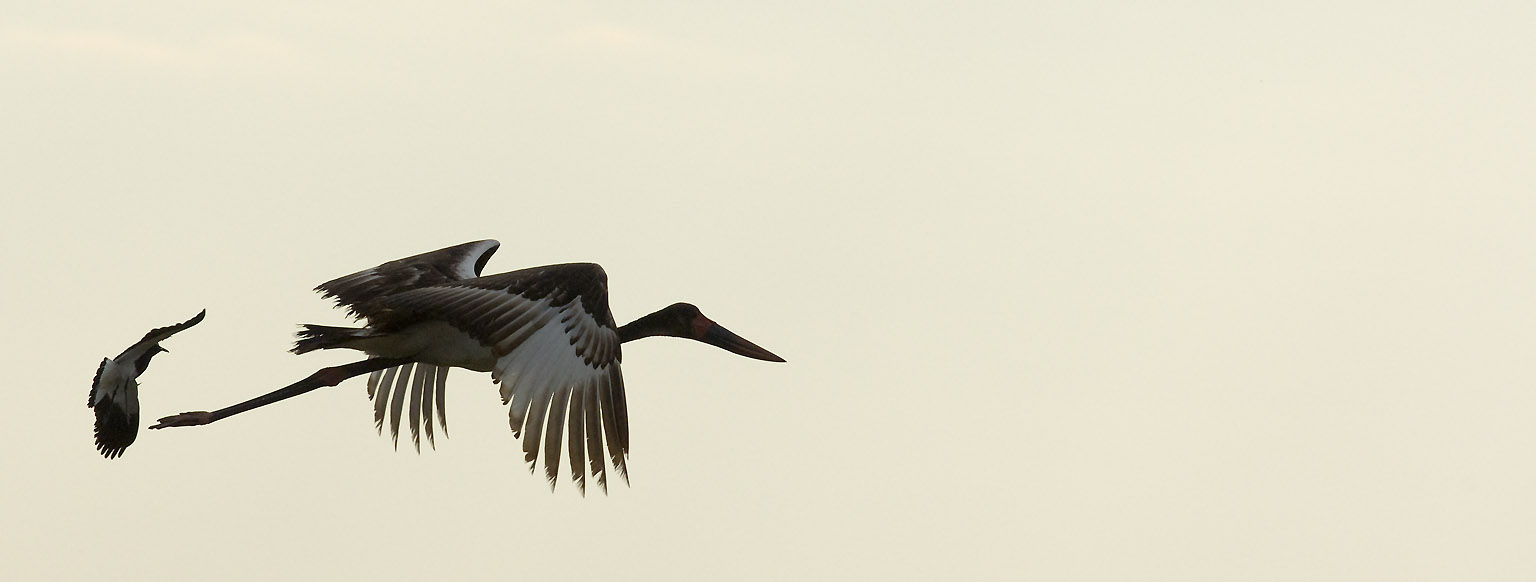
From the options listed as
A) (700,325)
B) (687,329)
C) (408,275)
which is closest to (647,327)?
(687,329)

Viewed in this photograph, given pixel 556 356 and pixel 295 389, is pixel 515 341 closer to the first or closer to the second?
pixel 556 356

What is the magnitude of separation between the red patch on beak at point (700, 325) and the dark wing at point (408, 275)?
215 cm

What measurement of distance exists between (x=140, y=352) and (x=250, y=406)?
1061 mm

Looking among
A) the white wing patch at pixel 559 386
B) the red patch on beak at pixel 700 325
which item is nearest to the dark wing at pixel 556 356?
the white wing patch at pixel 559 386

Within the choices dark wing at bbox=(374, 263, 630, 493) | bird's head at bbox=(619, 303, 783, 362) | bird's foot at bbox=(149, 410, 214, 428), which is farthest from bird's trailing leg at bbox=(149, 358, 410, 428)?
→ bird's head at bbox=(619, 303, 783, 362)

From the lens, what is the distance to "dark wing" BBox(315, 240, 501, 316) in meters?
18.1

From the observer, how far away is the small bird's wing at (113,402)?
57.5 feet

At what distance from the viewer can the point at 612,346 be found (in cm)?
1628

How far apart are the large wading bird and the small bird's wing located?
0.48m

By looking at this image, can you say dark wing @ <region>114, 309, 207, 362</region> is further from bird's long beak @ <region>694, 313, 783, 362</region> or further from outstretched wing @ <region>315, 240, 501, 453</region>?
bird's long beak @ <region>694, 313, 783, 362</region>

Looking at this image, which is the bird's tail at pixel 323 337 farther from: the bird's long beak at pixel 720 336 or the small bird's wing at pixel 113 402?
the bird's long beak at pixel 720 336

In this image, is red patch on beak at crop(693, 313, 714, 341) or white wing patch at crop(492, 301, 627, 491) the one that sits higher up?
red patch on beak at crop(693, 313, 714, 341)

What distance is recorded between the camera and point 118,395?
17.6m

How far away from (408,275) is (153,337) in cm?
249
